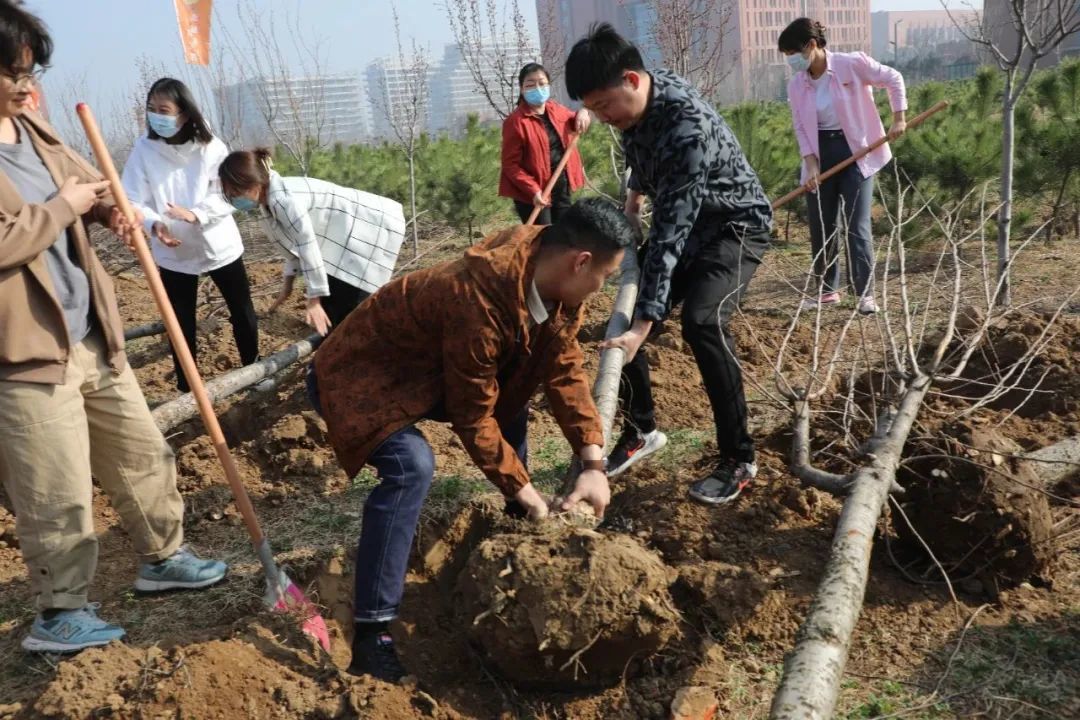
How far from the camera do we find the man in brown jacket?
2.15 meters

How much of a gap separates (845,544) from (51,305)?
218cm

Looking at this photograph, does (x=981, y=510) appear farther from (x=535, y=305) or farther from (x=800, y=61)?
(x=800, y=61)

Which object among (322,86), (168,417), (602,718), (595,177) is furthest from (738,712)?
(322,86)

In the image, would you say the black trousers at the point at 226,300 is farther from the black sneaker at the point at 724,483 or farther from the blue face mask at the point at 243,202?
the black sneaker at the point at 724,483

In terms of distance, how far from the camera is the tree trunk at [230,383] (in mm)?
3664

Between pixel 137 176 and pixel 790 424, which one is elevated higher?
pixel 137 176

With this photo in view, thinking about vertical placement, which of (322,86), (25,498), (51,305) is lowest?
(25,498)

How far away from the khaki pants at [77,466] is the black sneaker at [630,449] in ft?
5.50

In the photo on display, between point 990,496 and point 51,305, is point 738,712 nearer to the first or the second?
point 990,496

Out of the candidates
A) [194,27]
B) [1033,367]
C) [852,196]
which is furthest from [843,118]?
[194,27]

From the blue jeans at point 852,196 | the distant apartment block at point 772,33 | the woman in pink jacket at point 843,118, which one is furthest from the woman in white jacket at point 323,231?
the distant apartment block at point 772,33

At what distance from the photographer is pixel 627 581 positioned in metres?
2.24

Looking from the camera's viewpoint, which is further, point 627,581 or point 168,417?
point 168,417

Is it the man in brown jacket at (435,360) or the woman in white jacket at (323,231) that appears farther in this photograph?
the woman in white jacket at (323,231)
